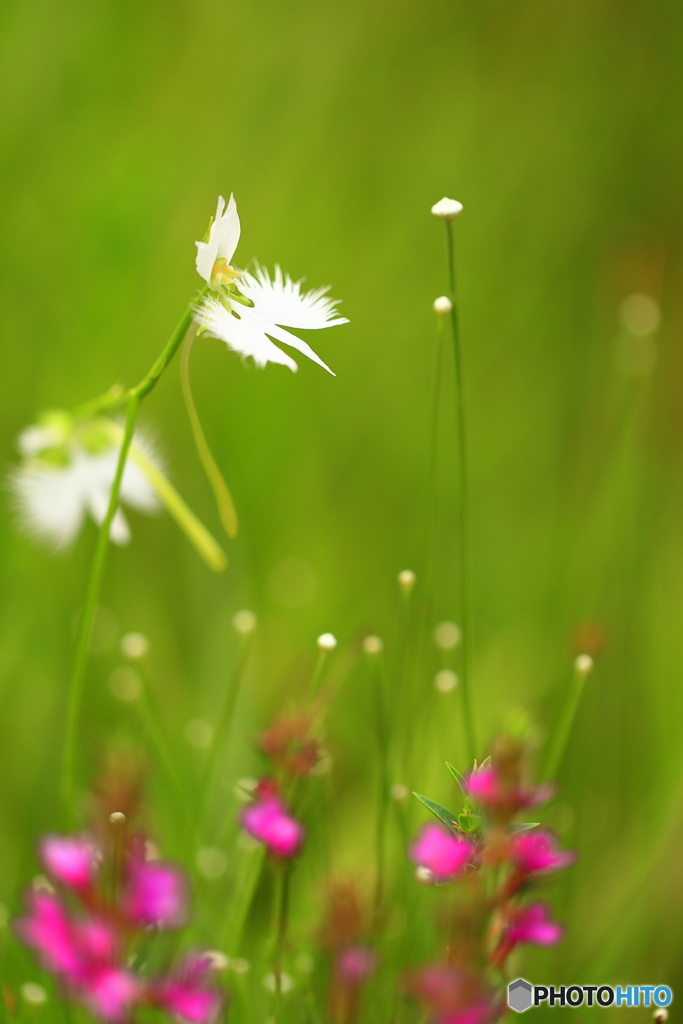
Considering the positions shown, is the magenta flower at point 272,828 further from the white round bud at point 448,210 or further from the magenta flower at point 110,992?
the white round bud at point 448,210

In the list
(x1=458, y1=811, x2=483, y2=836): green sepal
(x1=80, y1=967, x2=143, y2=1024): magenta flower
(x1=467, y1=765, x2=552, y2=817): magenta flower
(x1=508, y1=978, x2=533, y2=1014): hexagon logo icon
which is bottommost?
(x1=508, y1=978, x2=533, y2=1014): hexagon logo icon

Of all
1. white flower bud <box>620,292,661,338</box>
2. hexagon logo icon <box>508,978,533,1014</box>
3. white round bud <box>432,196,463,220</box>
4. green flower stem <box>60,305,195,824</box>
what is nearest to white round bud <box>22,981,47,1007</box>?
green flower stem <box>60,305,195,824</box>

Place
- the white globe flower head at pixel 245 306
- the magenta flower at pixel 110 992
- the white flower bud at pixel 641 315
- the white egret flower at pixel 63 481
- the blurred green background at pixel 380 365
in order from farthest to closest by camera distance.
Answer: the white flower bud at pixel 641 315 < the blurred green background at pixel 380 365 < the white egret flower at pixel 63 481 < the white globe flower head at pixel 245 306 < the magenta flower at pixel 110 992

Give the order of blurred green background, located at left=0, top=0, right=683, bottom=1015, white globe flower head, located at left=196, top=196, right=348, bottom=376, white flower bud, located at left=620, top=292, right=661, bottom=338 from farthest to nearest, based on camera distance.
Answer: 1. white flower bud, located at left=620, top=292, right=661, bottom=338
2. blurred green background, located at left=0, top=0, right=683, bottom=1015
3. white globe flower head, located at left=196, top=196, right=348, bottom=376

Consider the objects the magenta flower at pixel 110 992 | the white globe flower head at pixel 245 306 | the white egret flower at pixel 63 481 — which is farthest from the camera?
the white egret flower at pixel 63 481

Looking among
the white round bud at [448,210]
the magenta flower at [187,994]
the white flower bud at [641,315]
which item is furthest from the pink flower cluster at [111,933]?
the white flower bud at [641,315]

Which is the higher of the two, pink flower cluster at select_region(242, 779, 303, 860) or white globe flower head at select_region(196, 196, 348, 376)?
white globe flower head at select_region(196, 196, 348, 376)

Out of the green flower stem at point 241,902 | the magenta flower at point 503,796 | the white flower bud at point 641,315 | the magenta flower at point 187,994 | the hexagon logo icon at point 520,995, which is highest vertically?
the white flower bud at point 641,315

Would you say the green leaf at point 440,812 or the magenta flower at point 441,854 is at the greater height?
the green leaf at point 440,812

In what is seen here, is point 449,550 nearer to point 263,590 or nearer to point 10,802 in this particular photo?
point 263,590

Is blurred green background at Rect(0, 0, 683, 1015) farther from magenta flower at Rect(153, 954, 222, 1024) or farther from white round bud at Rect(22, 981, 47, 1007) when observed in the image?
magenta flower at Rect(153, 954, 222, 1024)
